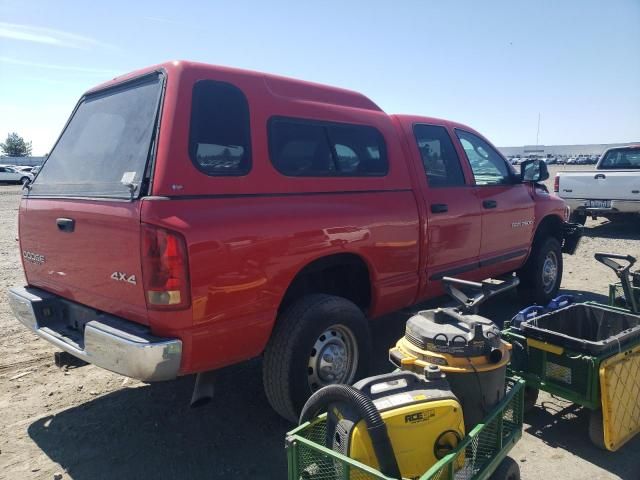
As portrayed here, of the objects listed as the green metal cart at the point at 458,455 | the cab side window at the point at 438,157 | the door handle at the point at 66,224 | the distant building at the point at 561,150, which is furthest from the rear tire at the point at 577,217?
the distant building at the point at 561,150

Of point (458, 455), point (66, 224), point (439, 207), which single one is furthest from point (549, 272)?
point (66, 224)

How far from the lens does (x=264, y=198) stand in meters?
2.82

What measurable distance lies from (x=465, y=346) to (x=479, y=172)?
284cm

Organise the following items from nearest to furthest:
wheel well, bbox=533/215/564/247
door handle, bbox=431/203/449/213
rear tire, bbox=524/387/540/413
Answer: rear tire, bbox=524/387/540/413 → door handle, bbox=431/203/449/213 → wheel well, bbox=533/215/564/247

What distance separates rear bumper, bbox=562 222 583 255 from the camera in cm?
610

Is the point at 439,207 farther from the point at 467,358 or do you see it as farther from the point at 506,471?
the point at 506,471

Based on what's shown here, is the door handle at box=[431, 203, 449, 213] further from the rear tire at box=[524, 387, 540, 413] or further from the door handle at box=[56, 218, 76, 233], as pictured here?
the door handle at box=[56, 218, 76, 233]

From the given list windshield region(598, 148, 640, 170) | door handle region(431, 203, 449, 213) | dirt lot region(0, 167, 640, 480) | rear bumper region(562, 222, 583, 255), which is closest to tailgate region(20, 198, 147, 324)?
dirt lot region(0, 167, 640, 480)

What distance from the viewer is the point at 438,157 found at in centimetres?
442

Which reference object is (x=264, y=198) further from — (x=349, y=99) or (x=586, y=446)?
(x=586, y=446)

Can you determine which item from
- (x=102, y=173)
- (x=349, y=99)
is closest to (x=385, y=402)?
(x=102, y=173)

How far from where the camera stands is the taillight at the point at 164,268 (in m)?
2.37

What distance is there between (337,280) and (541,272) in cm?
332

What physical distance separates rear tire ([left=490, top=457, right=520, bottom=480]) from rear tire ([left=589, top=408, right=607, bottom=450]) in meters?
0.79
